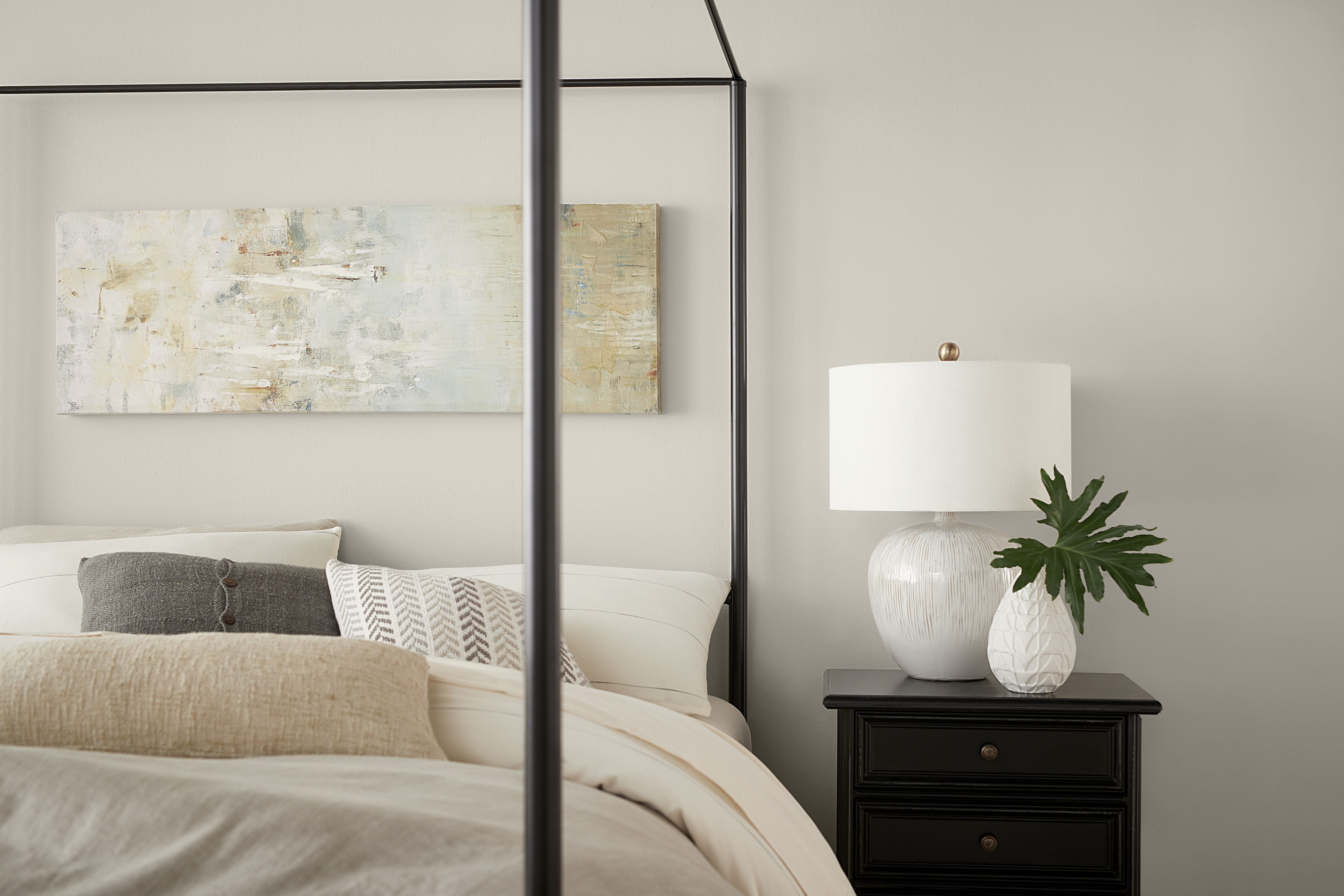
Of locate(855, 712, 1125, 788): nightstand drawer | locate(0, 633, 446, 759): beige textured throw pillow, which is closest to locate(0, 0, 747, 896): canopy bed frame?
locate(0, 633, 446, 759): beige textured throw pillow

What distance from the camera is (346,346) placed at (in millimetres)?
2578

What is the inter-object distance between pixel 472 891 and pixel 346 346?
1917 mm

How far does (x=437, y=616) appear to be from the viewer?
188 cm

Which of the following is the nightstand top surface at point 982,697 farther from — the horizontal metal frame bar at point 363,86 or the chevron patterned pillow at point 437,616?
the horizontal metal frame bar at point 363,86

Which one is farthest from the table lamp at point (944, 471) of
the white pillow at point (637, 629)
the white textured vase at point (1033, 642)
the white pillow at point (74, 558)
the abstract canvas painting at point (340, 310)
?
the white pillow at point (74, 558)

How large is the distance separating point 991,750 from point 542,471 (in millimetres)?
1520

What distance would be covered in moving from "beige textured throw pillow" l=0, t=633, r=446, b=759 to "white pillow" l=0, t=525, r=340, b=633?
32.4 inches

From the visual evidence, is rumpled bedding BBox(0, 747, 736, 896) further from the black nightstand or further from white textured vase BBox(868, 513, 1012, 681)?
white textured vase BBox(868, 513, 1012, 681)

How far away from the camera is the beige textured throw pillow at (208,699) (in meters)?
1.21

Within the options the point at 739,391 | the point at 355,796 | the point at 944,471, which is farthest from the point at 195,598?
the point at 944,471

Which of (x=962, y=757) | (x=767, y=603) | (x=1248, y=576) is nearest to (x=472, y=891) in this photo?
(x=962, y=757)

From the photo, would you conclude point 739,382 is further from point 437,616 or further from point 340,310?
point 340,310

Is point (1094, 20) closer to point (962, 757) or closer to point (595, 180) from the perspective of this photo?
point (595, 180)

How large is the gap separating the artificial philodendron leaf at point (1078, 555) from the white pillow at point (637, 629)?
0.65 metres
